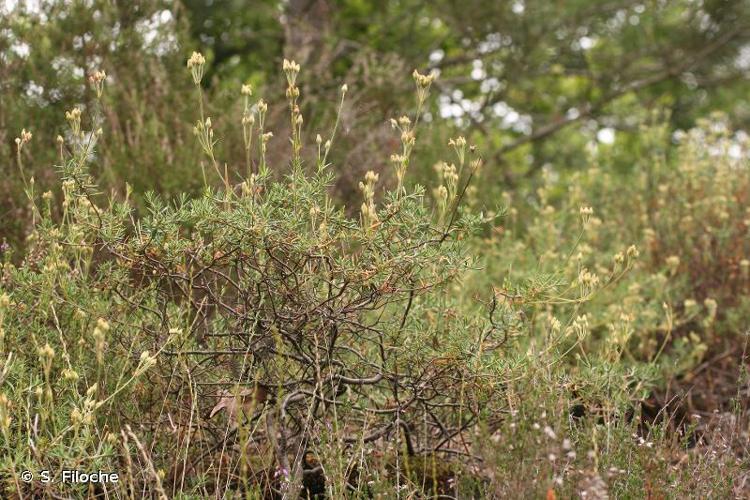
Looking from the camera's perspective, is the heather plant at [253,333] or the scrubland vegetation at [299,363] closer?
the scrubland vegetation at [299,363]

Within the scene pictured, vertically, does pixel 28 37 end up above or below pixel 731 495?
above

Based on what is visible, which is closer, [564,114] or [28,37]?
[28,37]

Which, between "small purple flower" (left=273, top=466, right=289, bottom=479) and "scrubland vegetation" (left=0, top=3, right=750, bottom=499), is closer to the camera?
"scrubland vegetation" (left=0, top=3, right=750, bottom=499)

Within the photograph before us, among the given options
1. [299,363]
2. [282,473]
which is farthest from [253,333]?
[282,473]

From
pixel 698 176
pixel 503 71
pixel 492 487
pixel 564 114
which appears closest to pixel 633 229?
pixel 698 176

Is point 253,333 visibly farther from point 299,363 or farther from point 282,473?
point 282,473

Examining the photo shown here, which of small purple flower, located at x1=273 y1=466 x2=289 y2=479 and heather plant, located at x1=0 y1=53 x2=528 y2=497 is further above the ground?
heather plant, located at x1=0 y1=53 x2=528 y2=497

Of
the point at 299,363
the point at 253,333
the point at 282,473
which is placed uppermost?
the point at 253,333

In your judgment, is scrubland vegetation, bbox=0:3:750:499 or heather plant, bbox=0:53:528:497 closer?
scrubland vegetation, bbox=0:3:750:499

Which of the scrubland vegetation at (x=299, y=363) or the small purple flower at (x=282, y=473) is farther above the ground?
the scrubland vegetation at (x=299, y=363)

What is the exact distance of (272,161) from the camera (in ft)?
19.5

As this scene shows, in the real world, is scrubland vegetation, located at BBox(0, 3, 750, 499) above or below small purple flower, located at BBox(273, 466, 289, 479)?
above

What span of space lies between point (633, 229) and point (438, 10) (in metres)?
4.01

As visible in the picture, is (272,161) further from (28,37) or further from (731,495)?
(731,495)
